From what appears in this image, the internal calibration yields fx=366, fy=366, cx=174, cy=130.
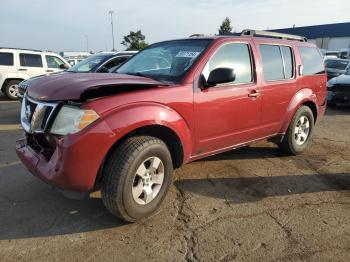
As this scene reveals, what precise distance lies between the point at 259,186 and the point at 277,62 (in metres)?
1.86

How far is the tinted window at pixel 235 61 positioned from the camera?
14.0ft

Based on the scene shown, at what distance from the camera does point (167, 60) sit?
14.8 feet

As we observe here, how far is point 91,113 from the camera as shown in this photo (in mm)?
3150

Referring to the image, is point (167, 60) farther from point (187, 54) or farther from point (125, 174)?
point (125, 174)

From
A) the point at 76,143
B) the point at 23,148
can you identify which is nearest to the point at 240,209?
the point at 76,143

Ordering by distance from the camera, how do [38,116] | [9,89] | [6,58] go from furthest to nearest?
[9,89] < [6,58] < [38,116]

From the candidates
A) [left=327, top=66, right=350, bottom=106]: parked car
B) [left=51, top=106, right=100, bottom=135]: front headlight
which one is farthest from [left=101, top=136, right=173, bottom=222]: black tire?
[left=327, top=66, right=350, bottom=106]: parked car

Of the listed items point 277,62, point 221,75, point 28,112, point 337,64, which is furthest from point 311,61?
point 337,64

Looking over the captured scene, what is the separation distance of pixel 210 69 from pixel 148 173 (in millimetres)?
1428

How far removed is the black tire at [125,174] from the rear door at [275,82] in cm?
207

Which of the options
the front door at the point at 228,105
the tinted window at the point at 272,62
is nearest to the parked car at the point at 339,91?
the tinted window at the point at 272,62

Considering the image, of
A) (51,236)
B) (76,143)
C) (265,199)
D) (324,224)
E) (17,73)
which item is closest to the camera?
(76,143)

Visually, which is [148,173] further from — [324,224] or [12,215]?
[324,224]

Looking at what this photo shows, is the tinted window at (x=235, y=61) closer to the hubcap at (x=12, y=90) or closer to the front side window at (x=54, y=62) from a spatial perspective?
the front side window at (x=54, y=62)
